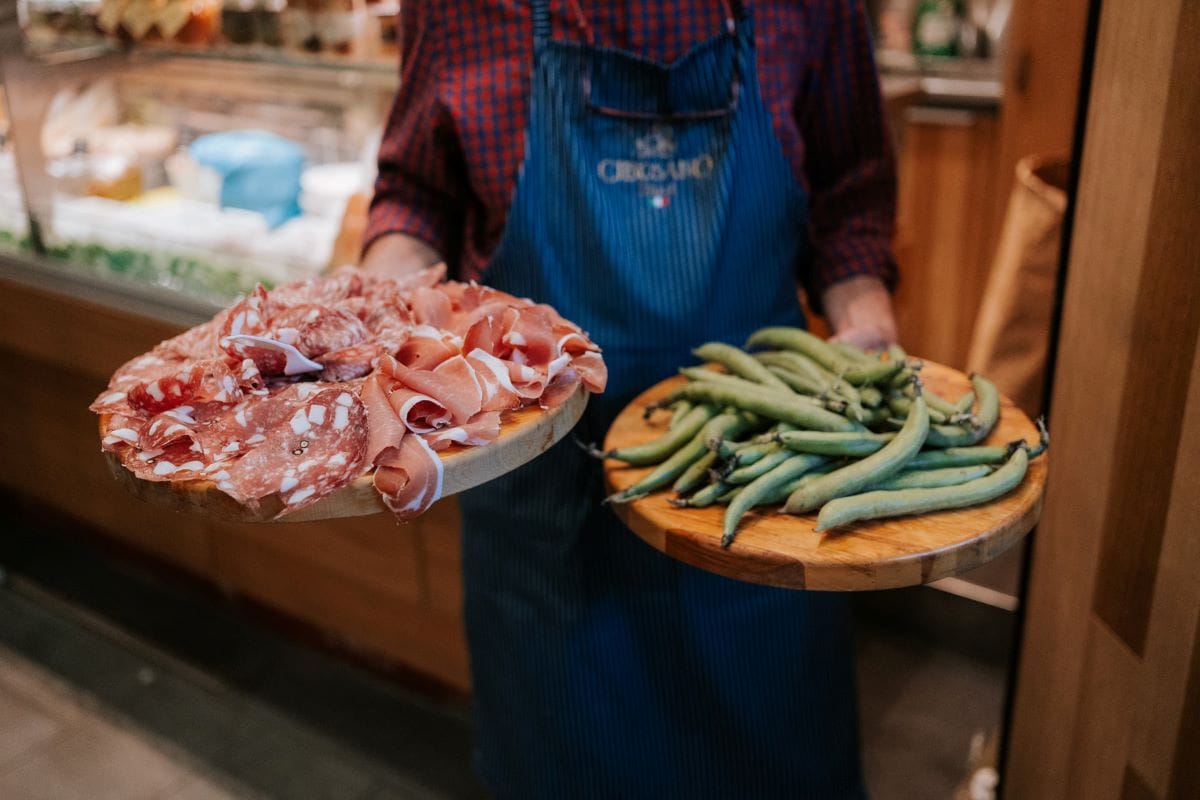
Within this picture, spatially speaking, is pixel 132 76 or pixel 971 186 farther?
pixel 971 186

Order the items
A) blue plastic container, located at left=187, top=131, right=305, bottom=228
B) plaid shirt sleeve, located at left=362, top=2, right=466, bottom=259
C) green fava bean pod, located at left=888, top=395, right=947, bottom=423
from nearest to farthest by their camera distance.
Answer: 1. green fava bean pod, located at left=888, top=395, right=947, bottom=423
2. plaid shirt sleeve, located at left=362, top=2, right=466, bottom=259
3. blue plastic container, located at left=187, top=131, right=305, bottom=228

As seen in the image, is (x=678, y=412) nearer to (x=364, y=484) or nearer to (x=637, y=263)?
(x=637, y=263)

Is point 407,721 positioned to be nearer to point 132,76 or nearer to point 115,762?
point 115,762

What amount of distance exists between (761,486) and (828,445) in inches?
5.0

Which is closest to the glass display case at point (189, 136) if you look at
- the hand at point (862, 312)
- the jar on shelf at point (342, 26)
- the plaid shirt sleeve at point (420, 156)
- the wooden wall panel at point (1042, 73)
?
the jar on shelf at point (342, 26)

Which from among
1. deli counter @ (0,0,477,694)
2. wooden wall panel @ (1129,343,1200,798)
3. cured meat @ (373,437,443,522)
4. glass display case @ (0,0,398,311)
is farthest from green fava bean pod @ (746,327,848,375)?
glass display case @ (0,0,398,311)

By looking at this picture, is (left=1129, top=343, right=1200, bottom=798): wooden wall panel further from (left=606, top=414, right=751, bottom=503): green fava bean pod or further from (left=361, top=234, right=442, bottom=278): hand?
(left=361, top=234, right=442, bottom=278): hand

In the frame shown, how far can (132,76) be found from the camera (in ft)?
12.6

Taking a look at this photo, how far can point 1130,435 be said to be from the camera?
1.79 meters

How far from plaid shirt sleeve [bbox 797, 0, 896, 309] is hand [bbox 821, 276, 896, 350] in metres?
0.02

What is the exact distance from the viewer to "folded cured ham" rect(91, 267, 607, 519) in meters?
1.43

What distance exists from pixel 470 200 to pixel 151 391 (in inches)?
34.4

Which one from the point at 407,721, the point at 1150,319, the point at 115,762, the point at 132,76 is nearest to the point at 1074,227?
the point at 1150,319

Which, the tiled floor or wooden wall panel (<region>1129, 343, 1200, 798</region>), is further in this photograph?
the tiled floor
